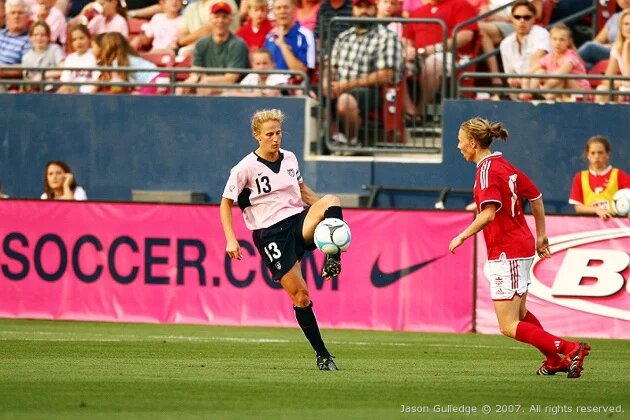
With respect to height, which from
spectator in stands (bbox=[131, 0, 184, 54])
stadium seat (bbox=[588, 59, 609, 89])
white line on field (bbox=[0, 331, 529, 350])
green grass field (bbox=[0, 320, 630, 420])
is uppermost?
spectator in stands (bbox=[131, 0, 184, 54])

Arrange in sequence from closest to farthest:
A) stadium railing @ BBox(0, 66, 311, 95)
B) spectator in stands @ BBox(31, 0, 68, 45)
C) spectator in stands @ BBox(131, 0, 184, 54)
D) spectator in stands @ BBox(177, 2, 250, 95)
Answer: stadium railing @ BBox(0, 66, 311, 95), spectator in stands @ BBox(177, 2, 250, 95), spectator in stands @ BBox(131, 0, 184, 54), spectator in stands @ BBox(31, 0, 68, 45)

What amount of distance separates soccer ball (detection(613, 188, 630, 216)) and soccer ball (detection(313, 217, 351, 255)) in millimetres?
5991

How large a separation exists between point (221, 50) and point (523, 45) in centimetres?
438

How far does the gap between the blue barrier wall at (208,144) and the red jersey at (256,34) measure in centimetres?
112

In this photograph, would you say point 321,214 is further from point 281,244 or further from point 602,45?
point 602,45

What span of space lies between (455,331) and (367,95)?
4082 millimetres

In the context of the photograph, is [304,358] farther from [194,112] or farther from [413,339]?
[194,112]

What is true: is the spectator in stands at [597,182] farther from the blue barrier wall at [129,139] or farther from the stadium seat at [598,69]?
the blue barrier wall at [129,139]

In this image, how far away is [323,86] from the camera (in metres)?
18.9

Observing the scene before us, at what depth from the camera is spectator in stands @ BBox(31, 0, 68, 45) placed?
21203mm

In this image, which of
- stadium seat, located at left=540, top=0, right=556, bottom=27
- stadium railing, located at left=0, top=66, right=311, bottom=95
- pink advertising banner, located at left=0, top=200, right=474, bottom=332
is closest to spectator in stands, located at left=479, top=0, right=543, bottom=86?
stadium seat, located at left=540, top=0, right=556, bottom=27

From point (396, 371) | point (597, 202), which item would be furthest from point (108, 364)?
point (597, 202)

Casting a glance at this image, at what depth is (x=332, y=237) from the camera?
34.7ft

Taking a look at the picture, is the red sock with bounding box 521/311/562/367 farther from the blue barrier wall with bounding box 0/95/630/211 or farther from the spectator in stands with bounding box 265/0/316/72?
the spectator in stands with bounding box 265/0/316/72
